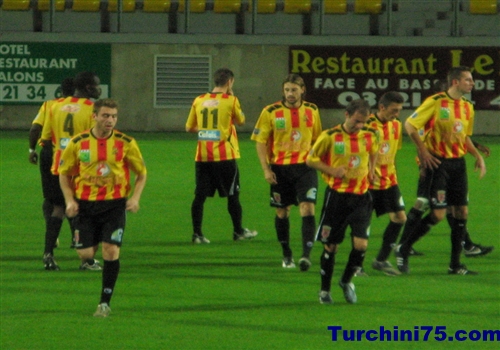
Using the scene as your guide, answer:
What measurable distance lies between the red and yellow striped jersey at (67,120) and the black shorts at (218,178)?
223 cm

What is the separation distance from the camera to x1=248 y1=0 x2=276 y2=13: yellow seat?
28547 millimetres

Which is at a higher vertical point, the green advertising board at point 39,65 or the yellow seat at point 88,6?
the yellow seat at point 88,6

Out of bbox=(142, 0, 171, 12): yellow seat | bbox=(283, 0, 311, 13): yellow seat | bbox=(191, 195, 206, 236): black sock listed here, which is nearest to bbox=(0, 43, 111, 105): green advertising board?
bbox=(142, 0, 171, 12): yellow seat

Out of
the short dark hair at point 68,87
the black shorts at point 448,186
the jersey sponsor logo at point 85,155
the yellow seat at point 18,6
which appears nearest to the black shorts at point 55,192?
the short dark hair at point 68,87

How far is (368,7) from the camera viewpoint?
28375 millimetres

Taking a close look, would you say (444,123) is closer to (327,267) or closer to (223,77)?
(327,267)

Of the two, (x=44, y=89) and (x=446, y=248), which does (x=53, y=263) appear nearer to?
(x=446, y=248)

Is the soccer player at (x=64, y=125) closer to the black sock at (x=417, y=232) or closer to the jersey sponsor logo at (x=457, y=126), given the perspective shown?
the black sock at (x=417, y=232)

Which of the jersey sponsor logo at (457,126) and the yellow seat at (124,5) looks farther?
the yellow seat at (124,5)

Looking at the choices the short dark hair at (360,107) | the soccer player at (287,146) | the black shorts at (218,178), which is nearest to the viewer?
→ the short dark hair at (360,107)

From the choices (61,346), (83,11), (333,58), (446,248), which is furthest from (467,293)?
(83,11)

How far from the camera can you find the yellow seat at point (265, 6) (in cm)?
2855

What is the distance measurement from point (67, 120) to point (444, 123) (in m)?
3.32

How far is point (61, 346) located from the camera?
7211 millimetres
